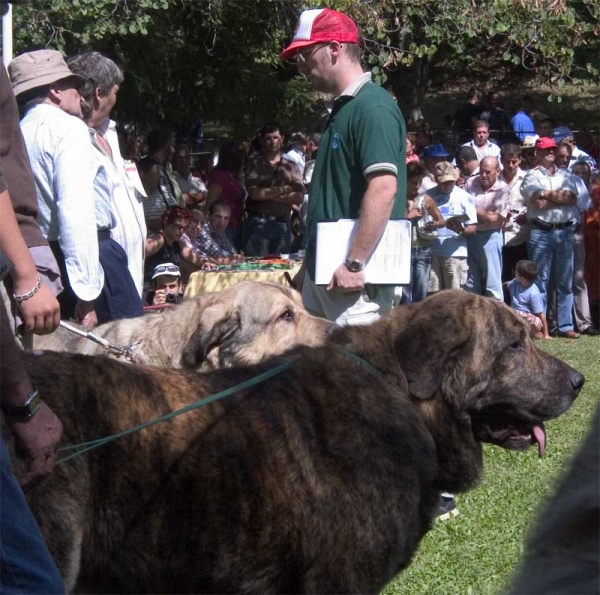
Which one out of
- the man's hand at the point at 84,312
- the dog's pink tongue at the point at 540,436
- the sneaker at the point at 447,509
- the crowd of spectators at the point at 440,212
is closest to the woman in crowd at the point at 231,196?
the crowd of spectators at the point at 440,212

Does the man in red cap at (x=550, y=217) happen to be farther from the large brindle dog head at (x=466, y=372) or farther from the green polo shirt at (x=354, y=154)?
the large brindle dog head at (x=466, y=372)

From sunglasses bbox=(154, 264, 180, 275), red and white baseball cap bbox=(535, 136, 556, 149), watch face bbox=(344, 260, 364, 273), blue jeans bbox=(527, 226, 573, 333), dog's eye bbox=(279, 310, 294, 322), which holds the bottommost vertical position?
blue jeans bbox=(527, 226, 573, 333)

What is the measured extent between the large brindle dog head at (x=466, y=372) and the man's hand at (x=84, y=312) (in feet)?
6.62

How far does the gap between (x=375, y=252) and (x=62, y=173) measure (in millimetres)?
1671

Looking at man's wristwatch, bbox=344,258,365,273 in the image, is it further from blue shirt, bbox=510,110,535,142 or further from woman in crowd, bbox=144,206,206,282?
blue shirt, bbox=510,110,535,142

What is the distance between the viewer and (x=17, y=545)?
7.34 ft

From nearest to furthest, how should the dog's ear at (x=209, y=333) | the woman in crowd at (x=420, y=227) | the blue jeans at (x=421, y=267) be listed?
1. the dog's ear at (x=209, y=333)
2. the woman in crowd at (x=420, y=227)
3. the blue jeans at (x=421, y=267)

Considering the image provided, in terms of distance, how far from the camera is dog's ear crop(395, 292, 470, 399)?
3.72 metres

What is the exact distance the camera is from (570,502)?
3.70 feet

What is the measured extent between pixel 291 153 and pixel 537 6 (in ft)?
13.7

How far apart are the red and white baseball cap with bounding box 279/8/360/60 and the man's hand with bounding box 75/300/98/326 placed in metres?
1.78

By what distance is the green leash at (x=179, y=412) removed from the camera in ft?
9.13

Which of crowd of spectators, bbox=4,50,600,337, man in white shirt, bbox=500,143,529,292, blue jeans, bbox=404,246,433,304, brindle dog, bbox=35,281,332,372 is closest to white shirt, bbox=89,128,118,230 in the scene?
brindle dog, bbox=35,281,332,372

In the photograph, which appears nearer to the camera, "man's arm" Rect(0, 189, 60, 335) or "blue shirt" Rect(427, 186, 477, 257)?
"man's arm" Rect(0, 189, 60, 335)
